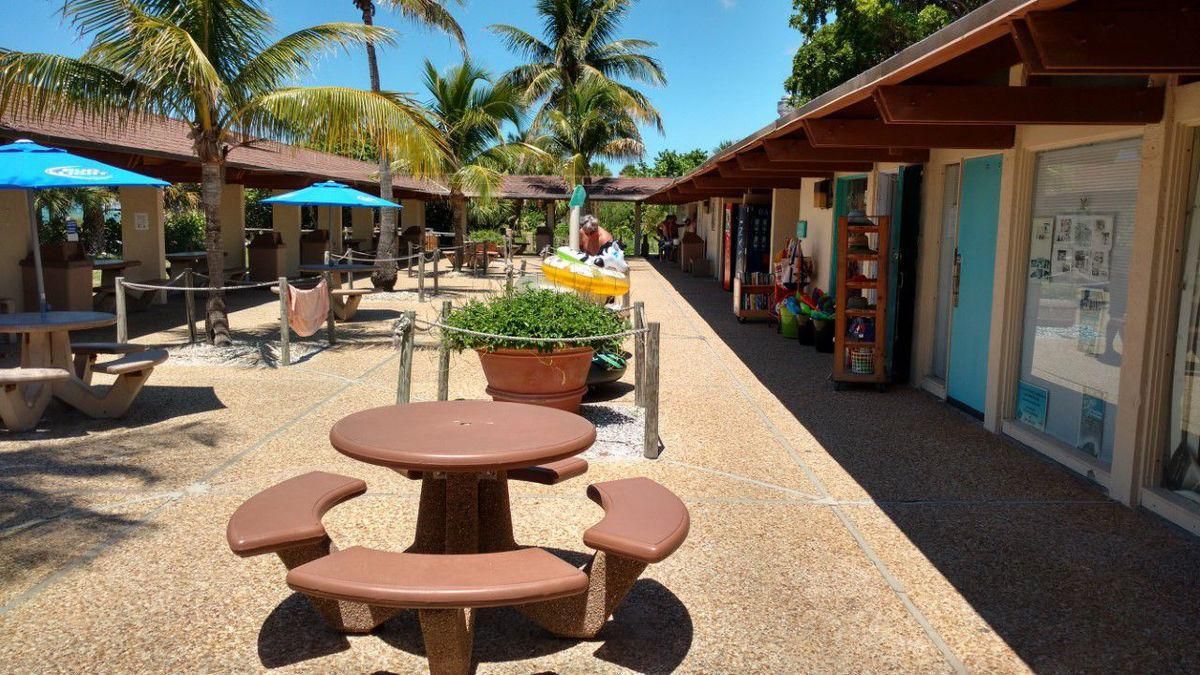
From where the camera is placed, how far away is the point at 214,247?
11.5m

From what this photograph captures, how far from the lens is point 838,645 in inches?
146

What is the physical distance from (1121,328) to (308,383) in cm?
709

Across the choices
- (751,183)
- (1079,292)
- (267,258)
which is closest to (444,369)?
(1079,292)

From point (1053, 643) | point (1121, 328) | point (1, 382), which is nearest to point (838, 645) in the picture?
point (1053, 643)

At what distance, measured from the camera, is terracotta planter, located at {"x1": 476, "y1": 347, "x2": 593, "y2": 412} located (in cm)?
673

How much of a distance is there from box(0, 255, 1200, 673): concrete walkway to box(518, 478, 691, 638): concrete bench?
109mm

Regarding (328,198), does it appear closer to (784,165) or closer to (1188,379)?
(784,165)

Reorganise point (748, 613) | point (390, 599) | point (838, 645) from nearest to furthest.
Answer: point (390, 599)
point (838, 645)
point (748, 613)

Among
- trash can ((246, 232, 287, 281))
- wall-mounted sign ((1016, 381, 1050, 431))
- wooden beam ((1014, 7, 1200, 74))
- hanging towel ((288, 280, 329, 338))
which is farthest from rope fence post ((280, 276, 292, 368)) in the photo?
trash can ((246, 232, 287, 281))

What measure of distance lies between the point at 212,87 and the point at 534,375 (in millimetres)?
5758

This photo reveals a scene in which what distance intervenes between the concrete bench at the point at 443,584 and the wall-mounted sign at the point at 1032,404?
15.8ft

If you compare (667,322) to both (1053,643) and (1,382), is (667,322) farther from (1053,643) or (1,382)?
(1053,643)

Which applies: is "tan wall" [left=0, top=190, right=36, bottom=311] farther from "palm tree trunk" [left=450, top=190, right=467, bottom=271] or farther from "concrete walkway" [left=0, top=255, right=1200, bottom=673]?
"palm tree trunk" [left=450, top=190, right=467, bottom=271]

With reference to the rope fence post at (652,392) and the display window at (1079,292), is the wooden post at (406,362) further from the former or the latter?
the display window at (1079,292)
